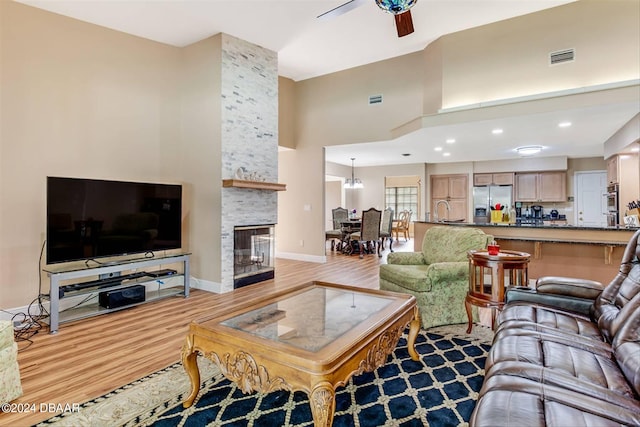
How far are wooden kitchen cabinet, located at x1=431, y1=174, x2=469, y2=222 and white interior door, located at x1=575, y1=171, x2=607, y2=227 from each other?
2.65 metres

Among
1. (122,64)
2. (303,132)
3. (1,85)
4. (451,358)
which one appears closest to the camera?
(451,358)

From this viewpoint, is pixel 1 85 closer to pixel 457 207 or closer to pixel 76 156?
pixel 76 156

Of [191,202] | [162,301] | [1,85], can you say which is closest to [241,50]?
[191,202]

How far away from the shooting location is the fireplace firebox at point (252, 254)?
4969 millimetres

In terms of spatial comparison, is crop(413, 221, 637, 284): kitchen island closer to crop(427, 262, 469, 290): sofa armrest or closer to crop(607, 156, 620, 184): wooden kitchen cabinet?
crop(427, 262, 469, 290): sofa armrest

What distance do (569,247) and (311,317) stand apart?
4.01 m

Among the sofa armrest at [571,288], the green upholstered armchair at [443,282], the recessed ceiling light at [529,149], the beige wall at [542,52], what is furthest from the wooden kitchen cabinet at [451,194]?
the sofa armrest at [571,288]

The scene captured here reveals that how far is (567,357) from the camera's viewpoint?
159 centimetres

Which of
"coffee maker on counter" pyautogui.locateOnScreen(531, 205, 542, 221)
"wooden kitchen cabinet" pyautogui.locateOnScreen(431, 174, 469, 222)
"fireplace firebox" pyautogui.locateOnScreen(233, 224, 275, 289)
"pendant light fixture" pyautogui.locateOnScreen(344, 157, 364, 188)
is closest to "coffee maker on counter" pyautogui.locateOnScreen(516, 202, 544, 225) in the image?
"coffee maker on counter" pyautogui.locateOnScreen(531, 205, 542, 221)

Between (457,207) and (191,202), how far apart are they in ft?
25.0

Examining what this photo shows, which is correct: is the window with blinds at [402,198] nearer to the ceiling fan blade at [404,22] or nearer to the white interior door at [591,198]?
the white interior door at [591,198]

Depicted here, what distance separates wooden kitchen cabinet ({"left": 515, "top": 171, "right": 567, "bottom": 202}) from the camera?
846cm

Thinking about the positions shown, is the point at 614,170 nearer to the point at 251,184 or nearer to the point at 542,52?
the point at 542,52

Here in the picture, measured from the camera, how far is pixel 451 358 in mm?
2572
